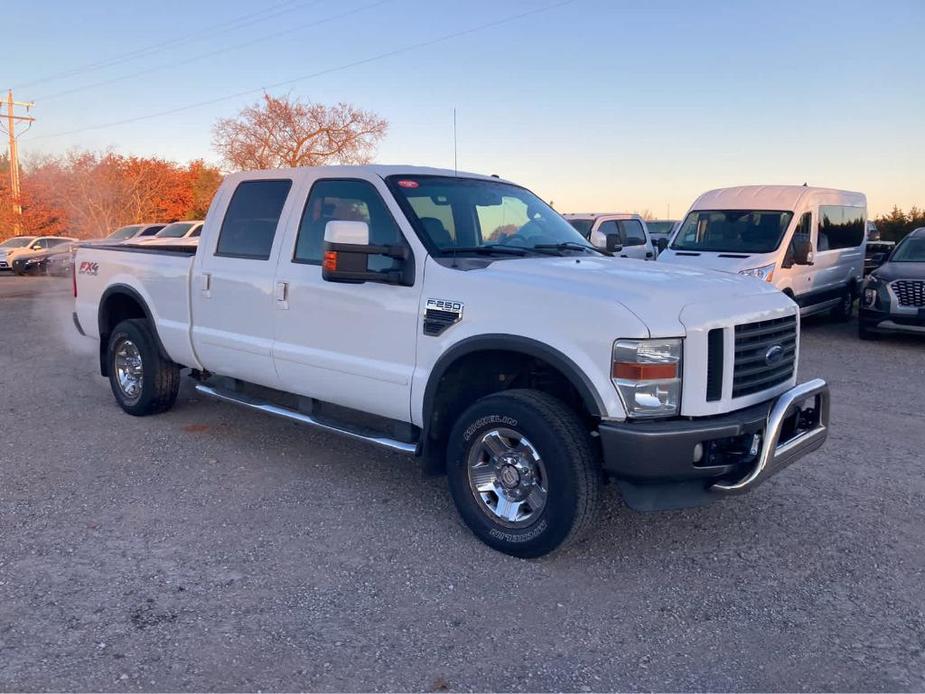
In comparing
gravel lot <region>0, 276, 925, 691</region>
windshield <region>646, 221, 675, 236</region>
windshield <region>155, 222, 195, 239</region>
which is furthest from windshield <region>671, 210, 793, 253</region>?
windshield <region>646, 221, 675, 236</region>

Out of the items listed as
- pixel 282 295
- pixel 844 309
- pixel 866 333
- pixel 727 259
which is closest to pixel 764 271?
pixel 727 259

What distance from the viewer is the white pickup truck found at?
3809 mm

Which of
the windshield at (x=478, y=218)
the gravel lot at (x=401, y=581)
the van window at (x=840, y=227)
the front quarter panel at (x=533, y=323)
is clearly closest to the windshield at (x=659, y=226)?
the van window at (x=840, y=227)

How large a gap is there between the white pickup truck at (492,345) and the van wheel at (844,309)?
9774mm

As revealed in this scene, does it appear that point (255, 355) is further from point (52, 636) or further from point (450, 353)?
point (52, 636)

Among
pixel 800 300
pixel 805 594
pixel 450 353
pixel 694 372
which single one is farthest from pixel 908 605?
pixel 800 300

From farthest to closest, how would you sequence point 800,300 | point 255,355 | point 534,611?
point 800,300 < point 255,355 < point 534,611

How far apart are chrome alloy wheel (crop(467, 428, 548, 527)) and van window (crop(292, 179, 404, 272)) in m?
1.23

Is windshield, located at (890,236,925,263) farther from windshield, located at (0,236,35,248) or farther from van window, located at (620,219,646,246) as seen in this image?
windshield, located at (0,236,35,248)

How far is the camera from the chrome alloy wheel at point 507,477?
4.12m

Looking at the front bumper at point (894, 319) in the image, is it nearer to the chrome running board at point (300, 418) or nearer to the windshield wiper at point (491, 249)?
the windshield wiper at point (491, 249)

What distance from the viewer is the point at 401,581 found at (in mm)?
3945

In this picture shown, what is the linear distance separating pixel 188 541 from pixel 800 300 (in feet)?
33.8

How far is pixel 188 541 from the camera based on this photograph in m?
4.38
